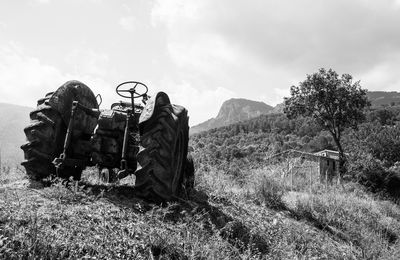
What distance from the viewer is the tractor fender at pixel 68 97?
16.3 ft

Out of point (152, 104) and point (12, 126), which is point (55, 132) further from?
point (12, 126)

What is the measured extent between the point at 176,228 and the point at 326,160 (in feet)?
152

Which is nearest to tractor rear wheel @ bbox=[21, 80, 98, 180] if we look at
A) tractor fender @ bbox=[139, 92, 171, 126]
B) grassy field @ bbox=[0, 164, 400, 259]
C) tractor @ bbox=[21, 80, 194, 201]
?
tractor @ bbox=[21, 80, 194, 201]

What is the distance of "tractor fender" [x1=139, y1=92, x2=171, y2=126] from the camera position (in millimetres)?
4285

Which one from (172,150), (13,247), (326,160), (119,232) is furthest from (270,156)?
(326,160)

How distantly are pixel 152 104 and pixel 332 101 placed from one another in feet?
101

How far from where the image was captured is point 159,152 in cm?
419

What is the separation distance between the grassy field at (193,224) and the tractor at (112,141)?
283 millimetres

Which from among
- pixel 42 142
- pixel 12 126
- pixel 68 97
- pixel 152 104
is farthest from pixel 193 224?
pixel 12 126

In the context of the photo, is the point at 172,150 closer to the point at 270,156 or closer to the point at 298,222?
the point at 298,222

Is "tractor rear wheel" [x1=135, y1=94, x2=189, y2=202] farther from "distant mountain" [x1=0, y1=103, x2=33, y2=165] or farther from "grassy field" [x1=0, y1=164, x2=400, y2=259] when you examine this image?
"distant mountain" [x1=0, y1=103, x2=33, y2=165]

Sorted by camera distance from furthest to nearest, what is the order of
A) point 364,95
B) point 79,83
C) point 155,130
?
point 364,95 < point 79,83 < point 155,130

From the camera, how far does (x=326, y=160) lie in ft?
153

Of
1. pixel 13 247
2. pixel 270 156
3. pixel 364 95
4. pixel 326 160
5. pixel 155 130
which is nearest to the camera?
pixel 13 247
